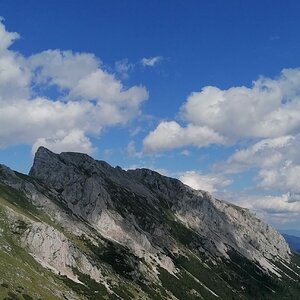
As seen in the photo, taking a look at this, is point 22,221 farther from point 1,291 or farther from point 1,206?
point 1,291

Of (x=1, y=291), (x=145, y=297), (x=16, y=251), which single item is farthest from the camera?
(x=145, y=297)

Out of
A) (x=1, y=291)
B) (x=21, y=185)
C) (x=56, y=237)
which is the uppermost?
(x=21, y=185)

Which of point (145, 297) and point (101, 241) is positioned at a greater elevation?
point (101, 241)

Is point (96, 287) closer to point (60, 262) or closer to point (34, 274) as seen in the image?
point (60, 262)

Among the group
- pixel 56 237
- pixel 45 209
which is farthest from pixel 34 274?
pixel 45 209

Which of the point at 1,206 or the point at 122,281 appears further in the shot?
the point at 122,281

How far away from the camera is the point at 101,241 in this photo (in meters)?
199

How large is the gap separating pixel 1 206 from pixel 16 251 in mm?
26395

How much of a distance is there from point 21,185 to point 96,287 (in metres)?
76.4

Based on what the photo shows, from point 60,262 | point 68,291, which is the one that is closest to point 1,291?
point 68,291

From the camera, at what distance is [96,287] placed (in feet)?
465

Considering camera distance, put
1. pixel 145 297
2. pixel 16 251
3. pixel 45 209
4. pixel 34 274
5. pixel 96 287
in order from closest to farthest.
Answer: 1. pixel 34 274
2. pixel 16 251
3. pixel 96 287
4. pixel 145 297
5. pixel 45 209

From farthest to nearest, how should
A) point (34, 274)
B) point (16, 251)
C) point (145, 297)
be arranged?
1. point (145, 297)
2. point (16, 251)
3. point (34, 274)

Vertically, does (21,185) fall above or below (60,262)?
above
